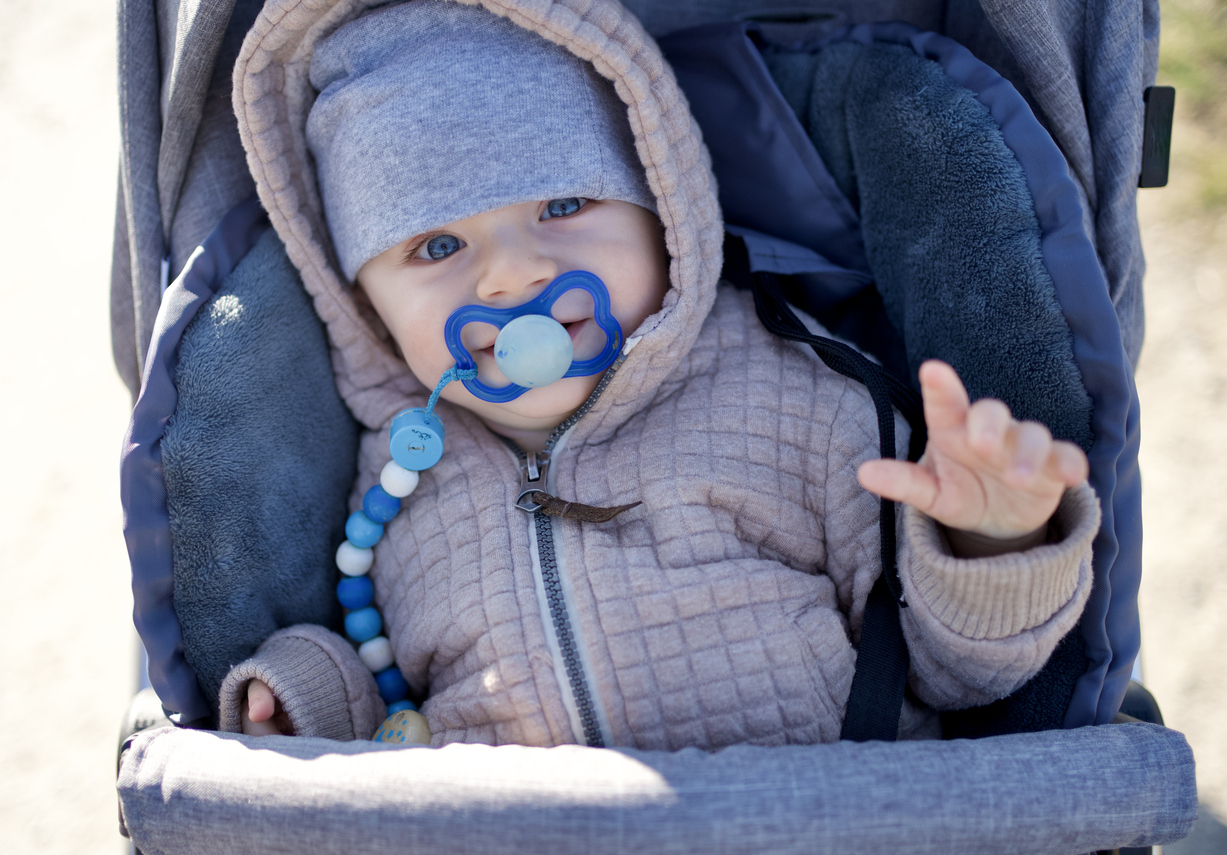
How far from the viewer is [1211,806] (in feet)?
4.27

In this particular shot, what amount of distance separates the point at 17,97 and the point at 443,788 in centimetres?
203

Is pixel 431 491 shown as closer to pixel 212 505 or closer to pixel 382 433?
pixel 382 433

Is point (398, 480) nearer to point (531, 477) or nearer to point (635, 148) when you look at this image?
point (531, 477)

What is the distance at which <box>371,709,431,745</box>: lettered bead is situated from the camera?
92 cm

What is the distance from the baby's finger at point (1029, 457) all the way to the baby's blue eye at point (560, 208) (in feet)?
1.66

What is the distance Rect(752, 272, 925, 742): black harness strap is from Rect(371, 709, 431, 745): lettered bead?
41cm

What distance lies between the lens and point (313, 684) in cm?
92

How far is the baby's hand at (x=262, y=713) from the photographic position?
0.88 meters

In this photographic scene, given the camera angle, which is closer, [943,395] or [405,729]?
[943,395]

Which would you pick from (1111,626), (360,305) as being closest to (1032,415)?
(1111,626)

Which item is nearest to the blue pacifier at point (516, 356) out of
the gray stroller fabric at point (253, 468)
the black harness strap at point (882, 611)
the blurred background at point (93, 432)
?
the gray stroller fabric at point (253, 468)

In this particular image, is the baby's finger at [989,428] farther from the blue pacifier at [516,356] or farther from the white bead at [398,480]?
the white bead at [398,480]

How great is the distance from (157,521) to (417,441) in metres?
0.26

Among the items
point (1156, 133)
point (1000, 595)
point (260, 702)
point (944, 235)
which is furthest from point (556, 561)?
point (1156, 133)
